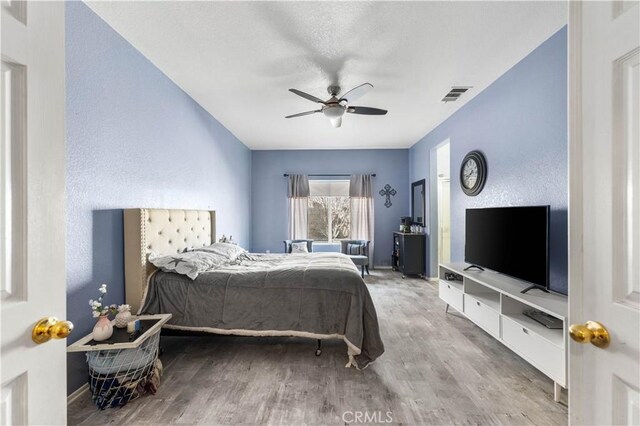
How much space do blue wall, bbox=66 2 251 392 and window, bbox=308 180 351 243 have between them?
350 cm

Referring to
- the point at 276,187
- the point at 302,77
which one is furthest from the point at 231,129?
the point at 302,77

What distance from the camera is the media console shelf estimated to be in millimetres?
1843

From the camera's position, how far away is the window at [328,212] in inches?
258

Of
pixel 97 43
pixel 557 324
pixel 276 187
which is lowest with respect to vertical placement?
pixel 557 324

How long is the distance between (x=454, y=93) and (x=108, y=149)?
3.68 meters

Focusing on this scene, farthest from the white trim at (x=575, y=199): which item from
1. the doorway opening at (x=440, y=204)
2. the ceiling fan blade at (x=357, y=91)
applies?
the doorway opening at (x=440, y=204)

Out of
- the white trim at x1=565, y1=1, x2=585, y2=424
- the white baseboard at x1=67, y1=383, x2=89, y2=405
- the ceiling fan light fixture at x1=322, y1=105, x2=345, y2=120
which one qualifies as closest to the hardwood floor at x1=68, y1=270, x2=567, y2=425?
the white baseboard at x1=67, y1=383, x2=89, y2=405

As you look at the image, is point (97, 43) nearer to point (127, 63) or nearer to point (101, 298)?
point (127, 63)

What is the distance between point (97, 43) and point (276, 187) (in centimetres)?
451

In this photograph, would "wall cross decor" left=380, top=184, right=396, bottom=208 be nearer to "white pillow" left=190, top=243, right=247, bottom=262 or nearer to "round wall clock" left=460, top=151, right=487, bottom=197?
"round wall clock" left=460, top=151, right=487, bottom=197

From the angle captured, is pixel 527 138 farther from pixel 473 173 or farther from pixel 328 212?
pixel 328 212

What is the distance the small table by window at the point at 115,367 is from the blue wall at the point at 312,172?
4512 millimetres

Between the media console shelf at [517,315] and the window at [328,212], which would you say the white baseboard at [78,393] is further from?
the window at [328,212]

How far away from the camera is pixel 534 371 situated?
2238 mm
